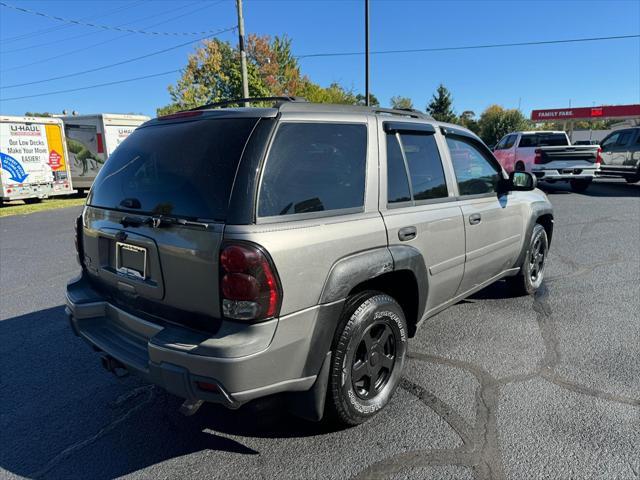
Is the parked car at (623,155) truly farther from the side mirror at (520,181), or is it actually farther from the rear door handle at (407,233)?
the rear door handle at (407,233)

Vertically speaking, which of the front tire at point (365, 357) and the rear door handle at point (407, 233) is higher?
the rear door handle at point (407, 233)

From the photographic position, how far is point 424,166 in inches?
129

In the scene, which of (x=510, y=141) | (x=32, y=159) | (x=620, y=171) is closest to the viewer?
(x=32, y=159)

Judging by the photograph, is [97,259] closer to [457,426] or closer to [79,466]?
[79,466]

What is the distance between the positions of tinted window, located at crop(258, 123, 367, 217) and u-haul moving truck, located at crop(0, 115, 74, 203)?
15.8m

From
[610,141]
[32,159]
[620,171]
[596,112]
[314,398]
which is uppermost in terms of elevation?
[596,112]

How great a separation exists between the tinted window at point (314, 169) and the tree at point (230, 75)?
29137mm

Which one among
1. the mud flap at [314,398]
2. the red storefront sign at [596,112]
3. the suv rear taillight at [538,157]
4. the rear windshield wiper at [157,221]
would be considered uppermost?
the red storefront sign at [596,112]

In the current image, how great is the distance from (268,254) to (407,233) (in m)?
1.14

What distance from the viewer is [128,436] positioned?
264 centimetres

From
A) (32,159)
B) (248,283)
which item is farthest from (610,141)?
(32,159)

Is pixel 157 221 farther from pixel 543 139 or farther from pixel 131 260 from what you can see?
pixel 543 139

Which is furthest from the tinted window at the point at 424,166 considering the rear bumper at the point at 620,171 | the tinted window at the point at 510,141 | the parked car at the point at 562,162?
the rear bumper at the point at 620,171

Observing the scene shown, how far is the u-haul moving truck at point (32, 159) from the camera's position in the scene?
1455cm
